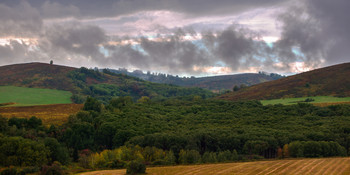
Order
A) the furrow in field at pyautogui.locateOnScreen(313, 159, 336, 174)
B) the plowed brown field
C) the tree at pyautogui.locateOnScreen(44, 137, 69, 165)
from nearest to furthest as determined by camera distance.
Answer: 1. the furrow in field at pyautogui.locateOnScreen(313, 159, 336, 174)
2. the tree at pyautogui.locateOnScreen(44, 137, 69, 165)
3. the plowed brown field

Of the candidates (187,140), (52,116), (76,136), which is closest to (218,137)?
(187,140)

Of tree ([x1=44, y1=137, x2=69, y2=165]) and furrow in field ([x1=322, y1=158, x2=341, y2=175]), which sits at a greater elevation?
furrow in field ([x1=322, y1=158, x2=341, y2=175])

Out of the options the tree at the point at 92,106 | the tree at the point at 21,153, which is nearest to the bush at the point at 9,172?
the tree at the point at 21,153

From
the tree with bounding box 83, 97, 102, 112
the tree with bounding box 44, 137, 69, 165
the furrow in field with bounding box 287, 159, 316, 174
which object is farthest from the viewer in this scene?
the tree with bounding box 83, 97, 102, 112

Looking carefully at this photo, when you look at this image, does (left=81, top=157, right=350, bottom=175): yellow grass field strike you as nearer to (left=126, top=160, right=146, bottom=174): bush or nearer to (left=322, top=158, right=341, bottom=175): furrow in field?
(left=322, top=158, right=341, bottom=175): furrow in field

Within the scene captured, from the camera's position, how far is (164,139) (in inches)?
3445

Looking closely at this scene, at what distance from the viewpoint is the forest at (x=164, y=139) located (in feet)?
243

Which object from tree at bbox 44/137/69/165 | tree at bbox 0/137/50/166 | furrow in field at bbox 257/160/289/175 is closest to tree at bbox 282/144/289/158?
furrow in field at bbox 257/160/289/175

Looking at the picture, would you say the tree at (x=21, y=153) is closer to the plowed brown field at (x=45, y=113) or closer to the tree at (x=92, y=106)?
the plowed brown field at (x=45, y=113)

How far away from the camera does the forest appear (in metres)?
73.9

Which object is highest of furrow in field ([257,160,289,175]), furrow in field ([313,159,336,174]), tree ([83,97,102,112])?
tree ([83,97,102,112])

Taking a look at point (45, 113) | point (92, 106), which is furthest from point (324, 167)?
point (45, 113)

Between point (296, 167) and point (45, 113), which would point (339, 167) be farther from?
point (45, 113)

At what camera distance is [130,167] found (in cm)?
5697
